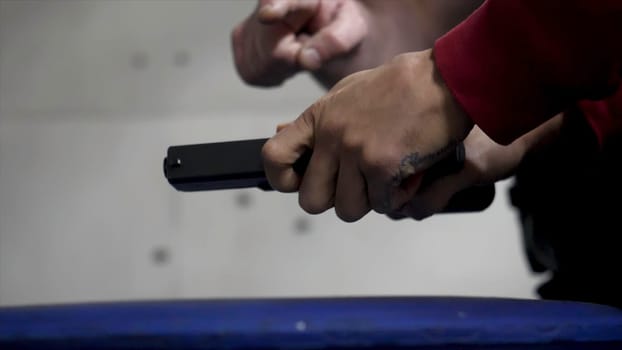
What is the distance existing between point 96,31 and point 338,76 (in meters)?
0.43

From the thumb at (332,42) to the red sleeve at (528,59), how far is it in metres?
0.18

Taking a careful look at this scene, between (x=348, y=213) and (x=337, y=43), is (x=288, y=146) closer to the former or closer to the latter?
(x=348, y=213)

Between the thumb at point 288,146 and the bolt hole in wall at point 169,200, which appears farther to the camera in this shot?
the bolt hole in wall at point 169,200

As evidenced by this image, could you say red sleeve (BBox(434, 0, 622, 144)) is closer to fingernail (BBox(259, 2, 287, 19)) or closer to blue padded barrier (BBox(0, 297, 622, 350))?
blue padded barrier (BBox(0, 297, 622, 350))

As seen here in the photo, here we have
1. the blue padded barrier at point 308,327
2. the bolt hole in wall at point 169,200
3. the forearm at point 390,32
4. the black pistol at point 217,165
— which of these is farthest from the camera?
the bolt hole in wall at point 169,200

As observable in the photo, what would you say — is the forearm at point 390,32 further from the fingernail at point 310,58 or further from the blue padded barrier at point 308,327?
the blue padded barrier at point 308,327

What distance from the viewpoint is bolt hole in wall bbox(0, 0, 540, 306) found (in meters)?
0.71

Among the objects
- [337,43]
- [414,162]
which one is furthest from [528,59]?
[337,43]

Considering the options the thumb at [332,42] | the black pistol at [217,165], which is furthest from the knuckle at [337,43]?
the black pistol at [217,165]

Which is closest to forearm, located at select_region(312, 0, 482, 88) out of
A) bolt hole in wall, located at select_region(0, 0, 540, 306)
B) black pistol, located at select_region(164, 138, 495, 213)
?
black pistol, located at select_region(164, 138, 495, 213)

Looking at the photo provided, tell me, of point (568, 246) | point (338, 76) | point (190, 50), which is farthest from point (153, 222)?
point (568, 246)

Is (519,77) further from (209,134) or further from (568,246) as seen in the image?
(209,134)

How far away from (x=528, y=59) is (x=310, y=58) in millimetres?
218

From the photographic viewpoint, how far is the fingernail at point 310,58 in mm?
431
